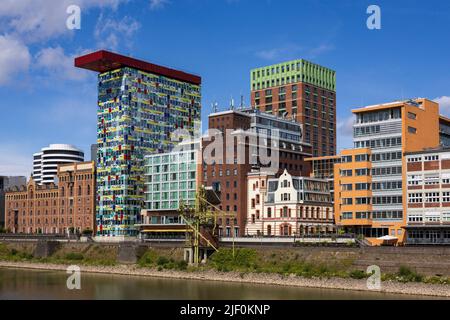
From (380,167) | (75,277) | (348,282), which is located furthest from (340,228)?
(75,277)

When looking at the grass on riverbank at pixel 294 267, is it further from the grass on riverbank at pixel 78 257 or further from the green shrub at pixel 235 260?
the grass on riverbank at pixel 78 257

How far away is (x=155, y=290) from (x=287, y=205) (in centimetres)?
4921

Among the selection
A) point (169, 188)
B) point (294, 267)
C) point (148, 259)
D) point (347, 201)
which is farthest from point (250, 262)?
point (169, 188)

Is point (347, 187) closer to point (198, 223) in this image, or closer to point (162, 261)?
point (198, 223)

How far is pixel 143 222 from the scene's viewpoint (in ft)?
→ 623

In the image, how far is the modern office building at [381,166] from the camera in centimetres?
13162

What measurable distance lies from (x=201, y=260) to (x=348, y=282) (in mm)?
35816

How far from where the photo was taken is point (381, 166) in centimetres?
13400

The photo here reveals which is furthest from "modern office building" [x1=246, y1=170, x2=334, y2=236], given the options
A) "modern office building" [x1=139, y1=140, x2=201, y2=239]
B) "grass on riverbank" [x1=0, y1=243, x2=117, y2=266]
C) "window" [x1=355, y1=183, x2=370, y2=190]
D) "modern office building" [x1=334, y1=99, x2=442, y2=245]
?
"grass on riverbank" [x1=0, y1=243, x2=117, y2=266]

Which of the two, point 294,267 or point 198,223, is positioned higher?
point 198,223

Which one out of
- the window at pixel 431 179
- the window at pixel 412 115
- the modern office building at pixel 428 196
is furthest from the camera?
the window at pixel 412 115

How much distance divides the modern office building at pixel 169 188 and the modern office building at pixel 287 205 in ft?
67.3

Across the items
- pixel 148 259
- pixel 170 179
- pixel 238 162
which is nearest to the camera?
pixel 148 259

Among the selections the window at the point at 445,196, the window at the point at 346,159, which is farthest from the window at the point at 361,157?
the window at the point at 445,196
